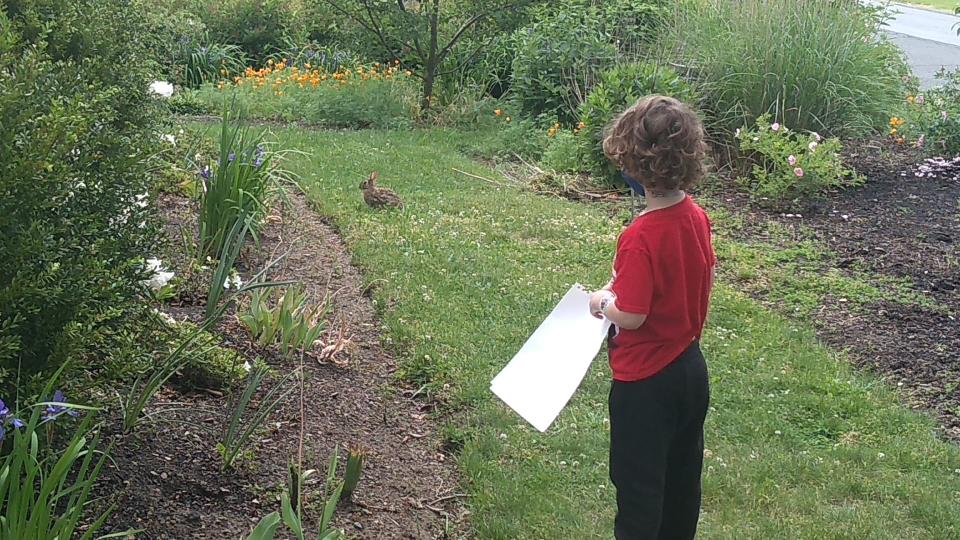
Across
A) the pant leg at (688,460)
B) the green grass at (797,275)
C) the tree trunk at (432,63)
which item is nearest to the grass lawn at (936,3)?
the tree trunk at (432,63)

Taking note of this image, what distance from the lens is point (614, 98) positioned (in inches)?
342

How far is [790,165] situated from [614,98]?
5.57 ft

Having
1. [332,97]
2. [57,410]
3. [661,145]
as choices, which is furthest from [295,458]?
[332,97]

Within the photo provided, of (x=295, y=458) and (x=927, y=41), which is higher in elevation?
(x=295, y=458)

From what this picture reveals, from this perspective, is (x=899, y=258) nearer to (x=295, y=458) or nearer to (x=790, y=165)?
(x=790, y=165)

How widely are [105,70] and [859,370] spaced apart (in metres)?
3.73

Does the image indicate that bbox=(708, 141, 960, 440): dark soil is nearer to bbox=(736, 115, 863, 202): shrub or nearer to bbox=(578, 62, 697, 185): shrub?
bbox=(736, 115, 863, 202): shrub

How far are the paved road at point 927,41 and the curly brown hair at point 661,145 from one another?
894 cm

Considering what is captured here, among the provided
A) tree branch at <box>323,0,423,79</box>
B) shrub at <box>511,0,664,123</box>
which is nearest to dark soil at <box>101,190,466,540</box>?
shrub at <box>511,0,664,123</box>

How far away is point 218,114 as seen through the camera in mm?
10789

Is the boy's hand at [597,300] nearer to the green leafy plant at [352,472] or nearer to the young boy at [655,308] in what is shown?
the young boy at [655,308]

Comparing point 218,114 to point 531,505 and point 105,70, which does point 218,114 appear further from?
point 531,505

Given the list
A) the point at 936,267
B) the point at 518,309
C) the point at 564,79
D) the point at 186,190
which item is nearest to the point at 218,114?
the point at 564,79

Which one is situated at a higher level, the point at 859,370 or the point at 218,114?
the point at 859,370
